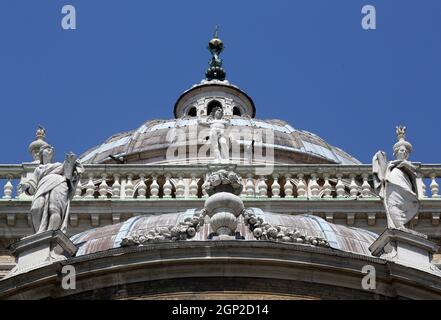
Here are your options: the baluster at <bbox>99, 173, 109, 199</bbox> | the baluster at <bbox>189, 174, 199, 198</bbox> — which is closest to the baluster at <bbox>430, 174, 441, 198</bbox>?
the baluster at <bbox>189, 174, 199, 198</bbox>

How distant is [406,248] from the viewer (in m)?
24.8

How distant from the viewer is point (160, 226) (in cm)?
2588

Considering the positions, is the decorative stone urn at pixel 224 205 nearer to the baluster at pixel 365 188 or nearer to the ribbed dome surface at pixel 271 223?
the ribbed dome surface at pixel 271 223

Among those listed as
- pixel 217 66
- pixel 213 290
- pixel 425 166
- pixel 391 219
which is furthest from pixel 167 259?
pixel 217 66

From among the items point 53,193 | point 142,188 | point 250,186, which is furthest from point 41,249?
point 250,186

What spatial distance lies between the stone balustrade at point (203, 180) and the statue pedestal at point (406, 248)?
7623mm

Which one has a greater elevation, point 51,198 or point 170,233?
point 51,198

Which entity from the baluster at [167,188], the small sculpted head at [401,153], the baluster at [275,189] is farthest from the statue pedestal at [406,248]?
the baluster at [167,188]

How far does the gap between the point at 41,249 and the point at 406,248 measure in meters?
5.55

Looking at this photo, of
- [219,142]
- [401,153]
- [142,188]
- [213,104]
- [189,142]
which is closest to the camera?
[401,153]

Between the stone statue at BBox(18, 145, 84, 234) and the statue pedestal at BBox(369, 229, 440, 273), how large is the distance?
5076 mm

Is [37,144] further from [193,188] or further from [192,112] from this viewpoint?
[192,112]

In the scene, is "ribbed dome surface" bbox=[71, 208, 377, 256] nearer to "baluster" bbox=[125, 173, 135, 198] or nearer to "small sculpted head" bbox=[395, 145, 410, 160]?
"small sculpted head" bbox=[395, 145, 410, 160]
